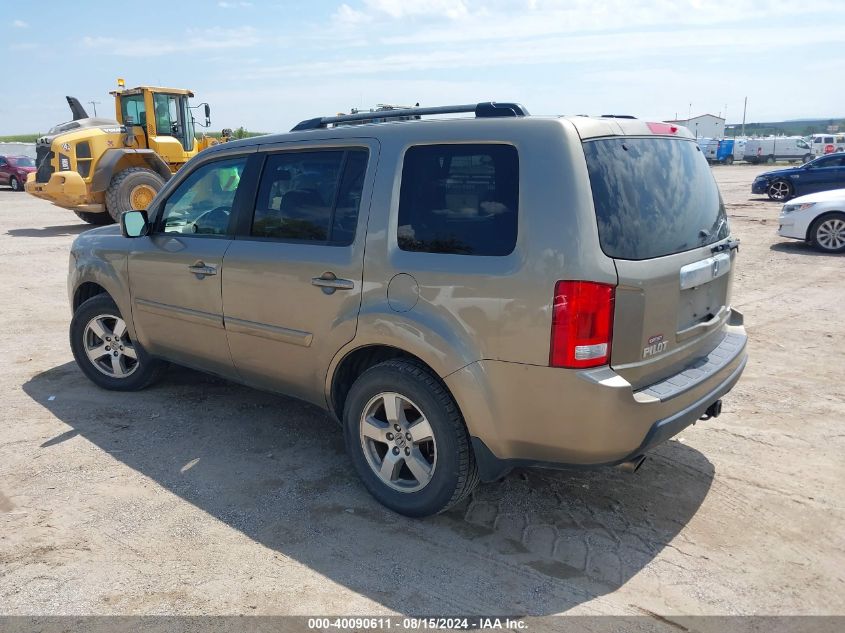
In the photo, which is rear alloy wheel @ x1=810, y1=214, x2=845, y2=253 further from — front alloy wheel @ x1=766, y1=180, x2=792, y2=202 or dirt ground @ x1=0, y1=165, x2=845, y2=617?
front alloy wheel @ x1=766, y1=180, x2=792, y2=202

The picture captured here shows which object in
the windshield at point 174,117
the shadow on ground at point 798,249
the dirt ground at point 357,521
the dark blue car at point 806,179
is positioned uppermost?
the windshield at point 174,117

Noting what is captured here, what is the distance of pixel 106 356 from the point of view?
534cm

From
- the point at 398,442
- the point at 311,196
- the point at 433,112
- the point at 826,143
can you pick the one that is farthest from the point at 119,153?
the point at 826,143

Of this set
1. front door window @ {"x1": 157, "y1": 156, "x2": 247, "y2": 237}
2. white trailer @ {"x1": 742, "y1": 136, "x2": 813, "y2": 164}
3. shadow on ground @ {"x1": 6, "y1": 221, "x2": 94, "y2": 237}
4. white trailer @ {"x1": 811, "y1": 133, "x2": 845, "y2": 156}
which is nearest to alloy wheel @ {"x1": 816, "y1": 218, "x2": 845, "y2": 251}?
front door window @ {"x1": 157, "y1": 156, "x2": 247, "y2": 237}

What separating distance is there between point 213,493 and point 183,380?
2.02 metres

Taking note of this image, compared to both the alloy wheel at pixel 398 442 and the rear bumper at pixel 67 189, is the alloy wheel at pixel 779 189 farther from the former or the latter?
the alloy wheel at pixel 398 442

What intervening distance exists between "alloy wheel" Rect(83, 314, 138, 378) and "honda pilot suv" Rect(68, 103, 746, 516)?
1207 mm

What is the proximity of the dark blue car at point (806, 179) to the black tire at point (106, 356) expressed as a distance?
18318mm

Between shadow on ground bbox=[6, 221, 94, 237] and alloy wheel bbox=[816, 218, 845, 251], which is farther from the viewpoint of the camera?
shadow on ground bbox=[6, 221, 94, 237]

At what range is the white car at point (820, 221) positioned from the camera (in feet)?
37.8

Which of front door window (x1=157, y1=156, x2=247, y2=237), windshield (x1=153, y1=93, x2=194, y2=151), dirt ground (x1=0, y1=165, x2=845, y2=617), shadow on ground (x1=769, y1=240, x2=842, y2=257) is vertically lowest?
dirt ground (x1=0, y1=165, x2=845, y2=617)

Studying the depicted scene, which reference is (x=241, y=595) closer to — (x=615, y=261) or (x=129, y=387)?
(x=615, y=261)

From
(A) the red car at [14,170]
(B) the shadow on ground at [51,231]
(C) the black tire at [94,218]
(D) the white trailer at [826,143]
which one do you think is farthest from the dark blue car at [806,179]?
(D) the white trailer at [826,143]

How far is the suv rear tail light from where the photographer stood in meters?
2.82
